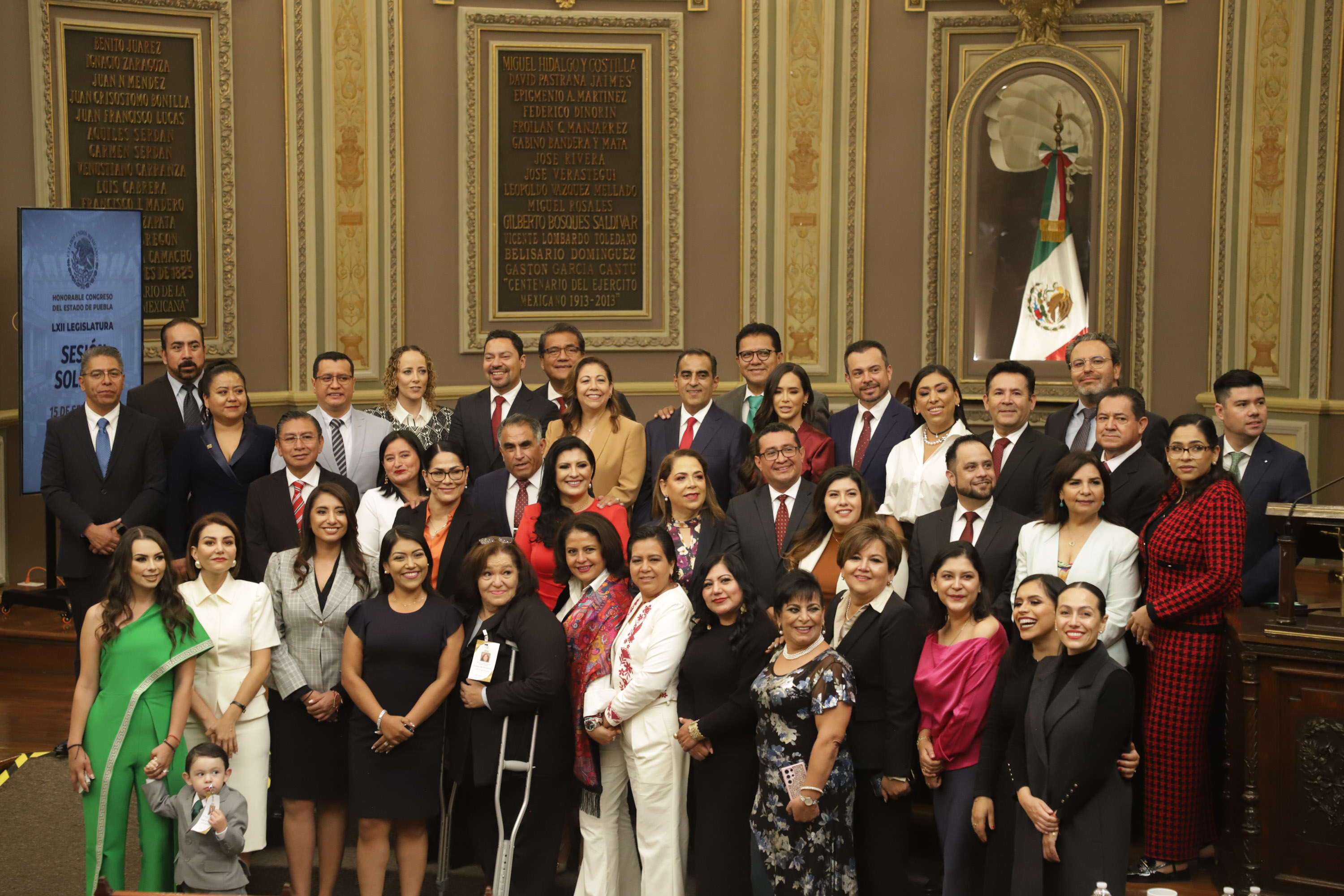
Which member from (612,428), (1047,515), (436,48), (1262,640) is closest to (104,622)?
(612,428)

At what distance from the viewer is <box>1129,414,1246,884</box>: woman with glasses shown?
427cm

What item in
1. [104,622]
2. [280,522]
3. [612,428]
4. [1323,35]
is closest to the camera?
[104,622]

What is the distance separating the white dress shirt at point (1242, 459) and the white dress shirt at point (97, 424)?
435cm

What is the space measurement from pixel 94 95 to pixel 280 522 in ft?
13.1

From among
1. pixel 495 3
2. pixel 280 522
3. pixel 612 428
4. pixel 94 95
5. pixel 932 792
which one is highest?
pixel 495 3

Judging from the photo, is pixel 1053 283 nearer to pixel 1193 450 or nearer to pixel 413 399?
pixel 1193 450

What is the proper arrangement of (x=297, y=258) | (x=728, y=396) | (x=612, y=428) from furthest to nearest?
(x=297, y=258)
(x=728, y=396)
(x=612, y=428)

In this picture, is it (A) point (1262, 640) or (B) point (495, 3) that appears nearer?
(A) point (1262, 640)

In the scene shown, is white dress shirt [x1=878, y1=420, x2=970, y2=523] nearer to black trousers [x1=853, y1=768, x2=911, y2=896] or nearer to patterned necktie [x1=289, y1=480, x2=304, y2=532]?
black trousers [x1=853, y1=768, x2=911, y2=896]

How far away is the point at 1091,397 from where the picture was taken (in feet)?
17.5

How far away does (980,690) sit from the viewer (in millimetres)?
4004

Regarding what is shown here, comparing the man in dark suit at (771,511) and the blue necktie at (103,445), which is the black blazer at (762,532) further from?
the blue necktie at (103,445)

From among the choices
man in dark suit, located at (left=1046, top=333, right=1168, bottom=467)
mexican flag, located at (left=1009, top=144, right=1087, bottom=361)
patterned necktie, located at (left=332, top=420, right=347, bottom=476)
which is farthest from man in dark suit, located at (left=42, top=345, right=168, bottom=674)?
mexican flag, located at (left=1009, top=144, right=1087, bottom=361)

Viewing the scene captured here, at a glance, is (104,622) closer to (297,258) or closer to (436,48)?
(297,258)
